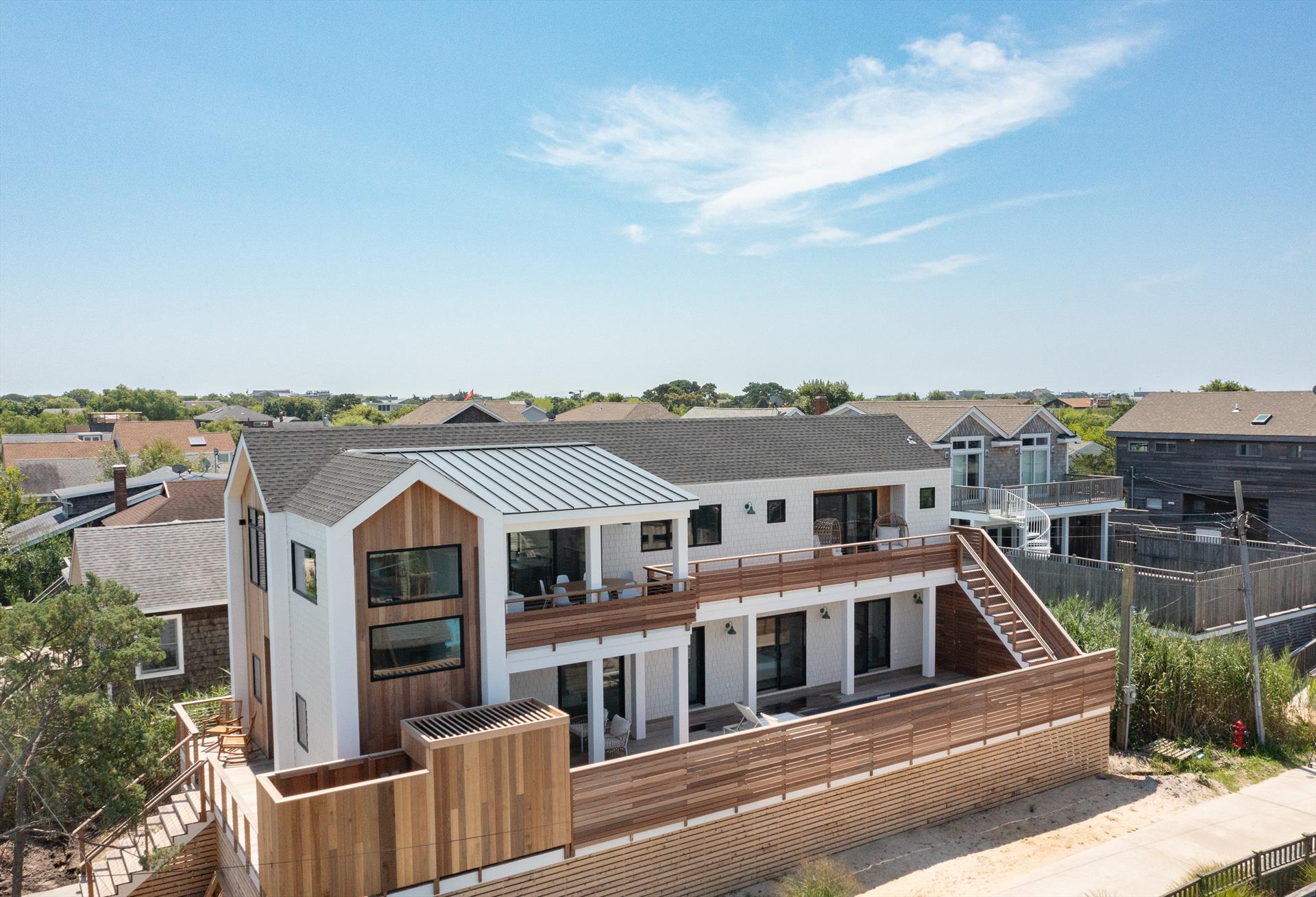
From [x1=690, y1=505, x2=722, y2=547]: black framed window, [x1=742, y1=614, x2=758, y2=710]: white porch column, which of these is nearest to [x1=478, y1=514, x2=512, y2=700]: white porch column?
[x1=690, y1=505, x2=722, y2=547]: black framed window

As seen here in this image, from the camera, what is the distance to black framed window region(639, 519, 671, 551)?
17.8 m

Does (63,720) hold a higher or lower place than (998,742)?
higher

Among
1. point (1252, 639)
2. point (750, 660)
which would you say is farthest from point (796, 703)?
point (1252, 639)

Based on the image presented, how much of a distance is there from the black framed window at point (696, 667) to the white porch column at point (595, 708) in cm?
389

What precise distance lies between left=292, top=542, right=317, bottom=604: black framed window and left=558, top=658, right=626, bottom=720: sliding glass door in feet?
16.1

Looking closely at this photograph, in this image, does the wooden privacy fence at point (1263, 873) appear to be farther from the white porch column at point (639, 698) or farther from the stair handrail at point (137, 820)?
the stair handrail at point (137, 820)

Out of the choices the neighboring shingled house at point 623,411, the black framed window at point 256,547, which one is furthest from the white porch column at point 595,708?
the neighboring shingled house at point 623,411

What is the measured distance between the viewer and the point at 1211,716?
19.3m

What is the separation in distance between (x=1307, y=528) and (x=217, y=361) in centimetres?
6011

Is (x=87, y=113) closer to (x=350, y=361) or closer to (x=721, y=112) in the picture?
(x=721, y=112)

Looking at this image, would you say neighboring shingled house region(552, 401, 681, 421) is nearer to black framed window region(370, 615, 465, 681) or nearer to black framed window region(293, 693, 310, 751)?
black framed window region(293, 693, 310, 751)

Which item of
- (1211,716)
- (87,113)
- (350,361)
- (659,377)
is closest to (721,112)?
(87,113)

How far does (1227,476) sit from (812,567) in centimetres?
3007

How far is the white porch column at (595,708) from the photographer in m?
14.8
